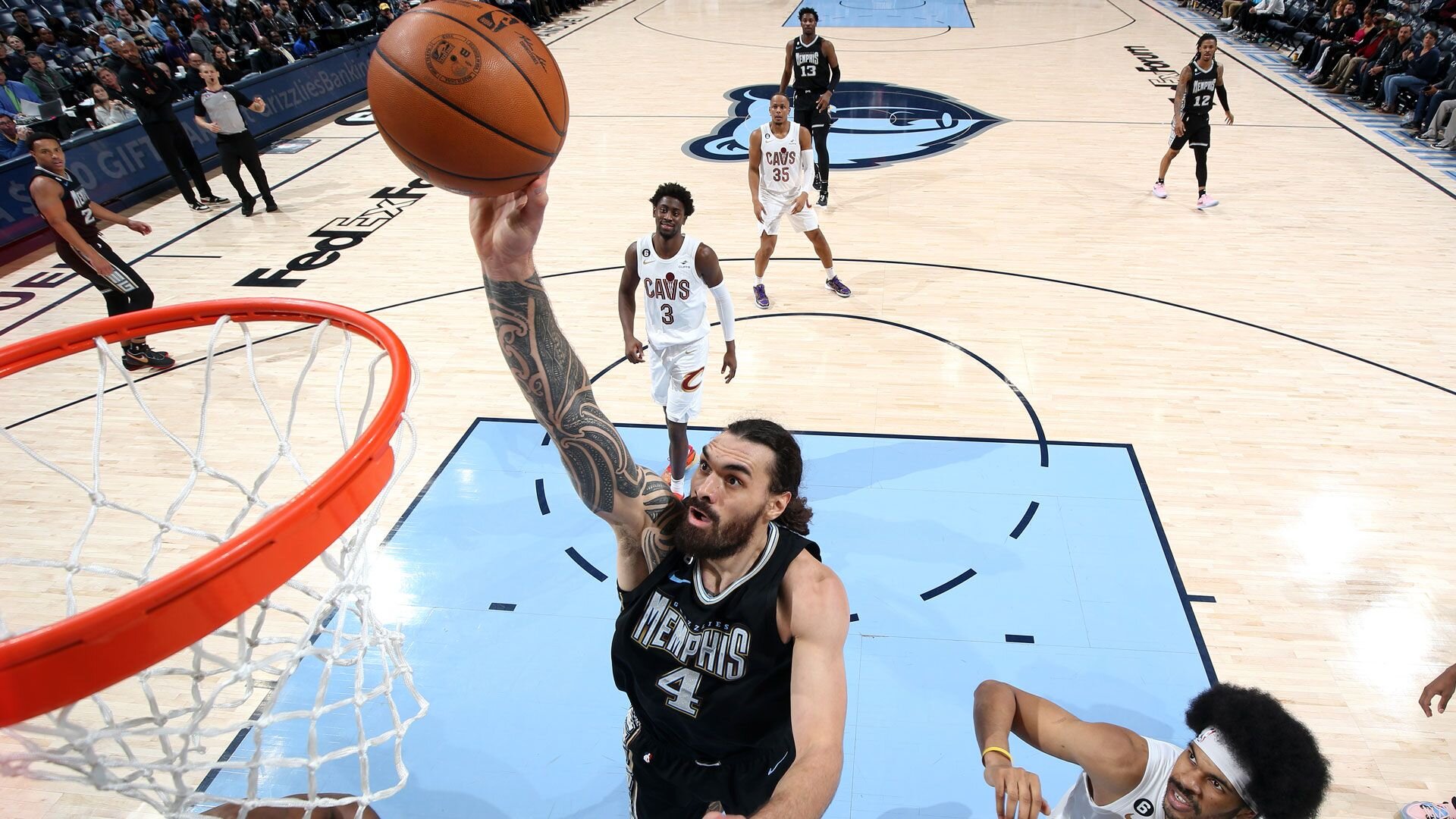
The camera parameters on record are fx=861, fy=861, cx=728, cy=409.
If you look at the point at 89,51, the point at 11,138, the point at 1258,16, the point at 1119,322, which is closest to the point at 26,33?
the point at 89,51

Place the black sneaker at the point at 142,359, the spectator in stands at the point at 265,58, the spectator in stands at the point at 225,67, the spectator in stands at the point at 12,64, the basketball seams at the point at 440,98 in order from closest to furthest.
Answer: the basketball seams at the point at 440,98 → the black sneaker at the point at 142,359 → the spectator in stands at the point at 12,64 → the spectator in stands at the point at 225,67 → the spectator in stands at the point at 265,58

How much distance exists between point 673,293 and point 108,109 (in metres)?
8.96

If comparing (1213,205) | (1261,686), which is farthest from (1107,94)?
(1261,686)

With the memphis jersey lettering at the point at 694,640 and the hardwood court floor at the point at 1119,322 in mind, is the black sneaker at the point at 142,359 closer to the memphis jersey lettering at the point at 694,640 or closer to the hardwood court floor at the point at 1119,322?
the hardwood court floor at the point at 1119,322

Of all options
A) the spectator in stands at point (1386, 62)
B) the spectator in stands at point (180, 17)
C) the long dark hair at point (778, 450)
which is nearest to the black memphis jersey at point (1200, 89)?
the spectator in stands at point (1386, 62)

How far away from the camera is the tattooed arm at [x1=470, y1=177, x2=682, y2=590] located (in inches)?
74.3

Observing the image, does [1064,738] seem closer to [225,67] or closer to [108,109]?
[108,109]

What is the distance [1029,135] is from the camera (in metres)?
10.7

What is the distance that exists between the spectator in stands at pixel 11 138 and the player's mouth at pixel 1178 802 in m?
10.9

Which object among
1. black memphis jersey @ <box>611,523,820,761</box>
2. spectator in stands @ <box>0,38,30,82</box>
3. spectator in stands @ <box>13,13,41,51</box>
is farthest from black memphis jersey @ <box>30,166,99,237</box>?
spectator in stands @ <box>13,13,41,51</box>

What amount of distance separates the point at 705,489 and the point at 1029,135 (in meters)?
10.0

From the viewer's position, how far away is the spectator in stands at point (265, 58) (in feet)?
39.2

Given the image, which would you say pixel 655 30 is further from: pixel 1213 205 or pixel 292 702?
pixel 292 702

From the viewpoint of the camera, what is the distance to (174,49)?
12125 millimetres
